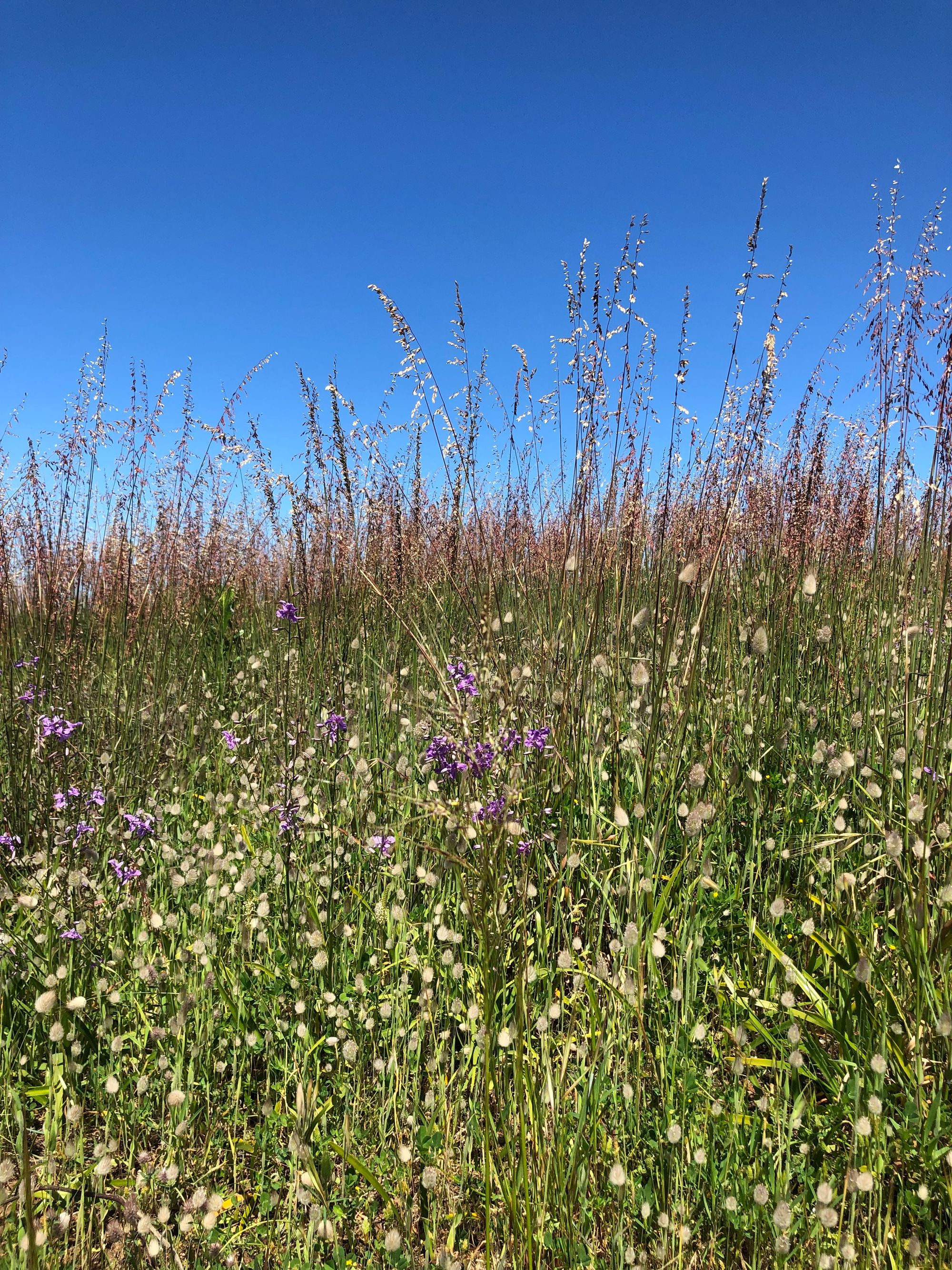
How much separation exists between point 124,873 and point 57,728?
0.62m

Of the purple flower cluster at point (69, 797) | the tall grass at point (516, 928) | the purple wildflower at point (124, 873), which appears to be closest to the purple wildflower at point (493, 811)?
the tall grass at point (516, 928)

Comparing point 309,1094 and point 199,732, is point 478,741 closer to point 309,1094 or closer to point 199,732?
point 309,1094

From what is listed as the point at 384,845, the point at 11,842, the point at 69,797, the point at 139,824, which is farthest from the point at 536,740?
the point at 11,842

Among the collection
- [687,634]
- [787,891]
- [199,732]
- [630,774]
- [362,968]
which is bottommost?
[362,968]

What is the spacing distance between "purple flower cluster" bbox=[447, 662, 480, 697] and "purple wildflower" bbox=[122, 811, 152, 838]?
110 cm

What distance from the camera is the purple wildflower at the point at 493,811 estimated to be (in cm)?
131

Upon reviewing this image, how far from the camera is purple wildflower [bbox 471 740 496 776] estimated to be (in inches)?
69.8

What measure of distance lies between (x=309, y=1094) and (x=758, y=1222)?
91 centimetres

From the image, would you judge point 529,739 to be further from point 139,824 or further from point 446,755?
point 139,824

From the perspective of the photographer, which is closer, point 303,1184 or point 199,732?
point 303,1184

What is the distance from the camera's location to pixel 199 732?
330cm

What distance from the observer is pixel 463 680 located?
220cm

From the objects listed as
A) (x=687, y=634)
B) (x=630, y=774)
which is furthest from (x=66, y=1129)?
(x=687, y=634)

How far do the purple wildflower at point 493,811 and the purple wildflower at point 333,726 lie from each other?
2.96 feet
